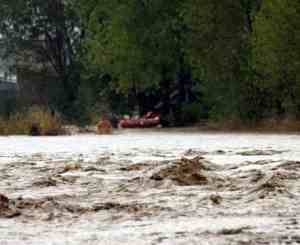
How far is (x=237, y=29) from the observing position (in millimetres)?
33688

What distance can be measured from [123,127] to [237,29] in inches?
358

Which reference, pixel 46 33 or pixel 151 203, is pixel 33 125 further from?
pixel 151 203

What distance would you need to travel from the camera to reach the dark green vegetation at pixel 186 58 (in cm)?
3022

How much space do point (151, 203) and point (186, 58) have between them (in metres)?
29.3

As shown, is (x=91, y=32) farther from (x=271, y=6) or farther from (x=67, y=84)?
(x=271, y=6)

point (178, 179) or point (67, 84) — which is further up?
point (67, 84)

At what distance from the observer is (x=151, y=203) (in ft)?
23.5

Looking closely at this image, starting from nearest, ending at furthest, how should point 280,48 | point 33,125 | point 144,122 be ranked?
1. point 33,125
2. point 280,48
3. point 144,122

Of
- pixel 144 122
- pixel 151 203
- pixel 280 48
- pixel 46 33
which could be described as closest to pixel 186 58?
pixel 144 122

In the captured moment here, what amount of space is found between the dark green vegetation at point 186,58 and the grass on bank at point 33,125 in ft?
24.8

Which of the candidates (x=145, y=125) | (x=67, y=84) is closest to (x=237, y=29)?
(x=145, y=125)

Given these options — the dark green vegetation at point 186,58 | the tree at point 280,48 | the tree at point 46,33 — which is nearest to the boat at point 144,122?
the dark green vegetation at point 186,58

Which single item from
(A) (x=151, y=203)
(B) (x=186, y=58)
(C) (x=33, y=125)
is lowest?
(A) (x=151, y=203)

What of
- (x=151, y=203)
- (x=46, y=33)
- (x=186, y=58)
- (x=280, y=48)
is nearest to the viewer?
(x=151, y=203)
